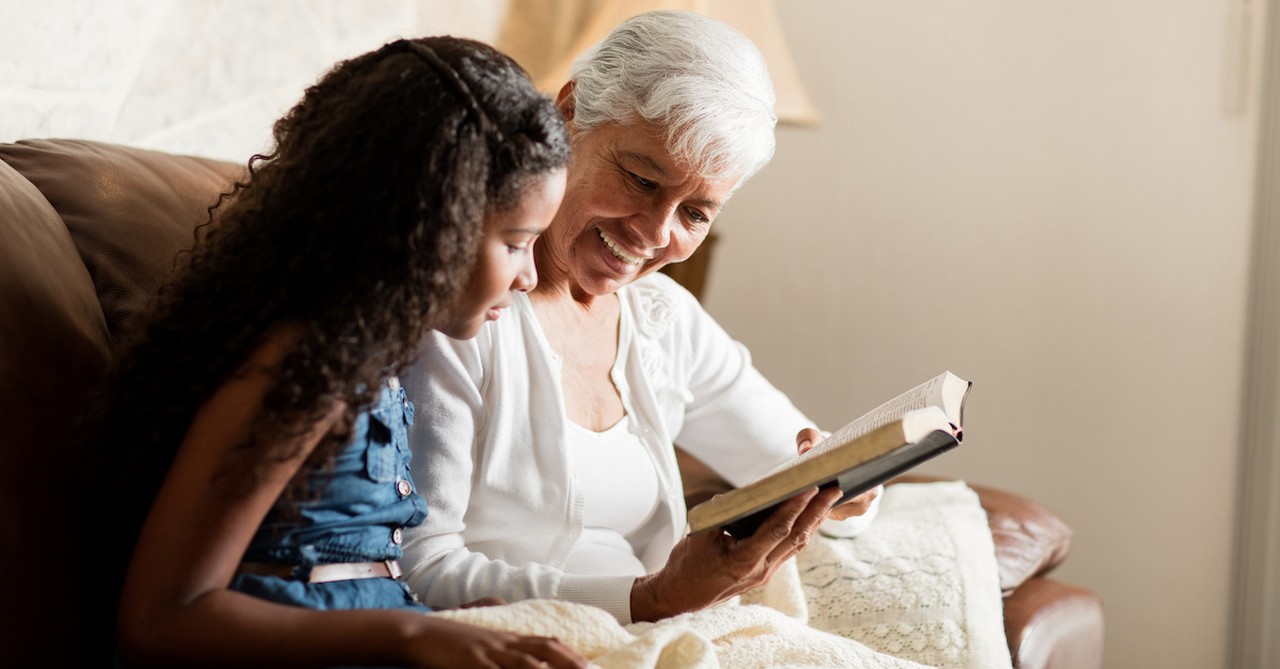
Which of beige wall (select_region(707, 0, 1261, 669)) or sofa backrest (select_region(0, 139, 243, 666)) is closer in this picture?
sofa backrest (select_region(0, 139, 243, 666))

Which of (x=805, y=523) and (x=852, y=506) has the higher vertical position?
(x=805, y=523)

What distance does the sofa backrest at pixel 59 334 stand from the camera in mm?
884

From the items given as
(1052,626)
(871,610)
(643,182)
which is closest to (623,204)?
(643,182)

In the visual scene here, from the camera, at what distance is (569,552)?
1283 mm

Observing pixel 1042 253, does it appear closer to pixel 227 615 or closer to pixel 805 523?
pixel 805 523

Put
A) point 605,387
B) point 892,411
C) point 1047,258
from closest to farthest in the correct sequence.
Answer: point 892,411
point 605,387
point 1047,258

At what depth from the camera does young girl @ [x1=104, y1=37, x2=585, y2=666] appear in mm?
809

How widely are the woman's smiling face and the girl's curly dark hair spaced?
366mm

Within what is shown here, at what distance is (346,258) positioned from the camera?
88 cm

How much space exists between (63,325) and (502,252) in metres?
0.39

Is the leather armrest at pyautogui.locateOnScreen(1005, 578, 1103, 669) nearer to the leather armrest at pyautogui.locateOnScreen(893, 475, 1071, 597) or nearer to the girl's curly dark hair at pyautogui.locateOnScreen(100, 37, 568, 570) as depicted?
the leather armrest at pyautogui.locateOnScreen(893, 475, 1071, 597)

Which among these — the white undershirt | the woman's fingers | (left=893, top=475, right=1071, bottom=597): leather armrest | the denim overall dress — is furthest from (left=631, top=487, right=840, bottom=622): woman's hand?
(left=893, top=475, right=1071, bottom=597): leather armrest

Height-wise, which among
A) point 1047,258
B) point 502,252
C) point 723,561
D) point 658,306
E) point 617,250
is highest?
point 502,252

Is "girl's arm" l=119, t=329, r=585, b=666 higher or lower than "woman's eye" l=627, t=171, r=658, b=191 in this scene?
lower
